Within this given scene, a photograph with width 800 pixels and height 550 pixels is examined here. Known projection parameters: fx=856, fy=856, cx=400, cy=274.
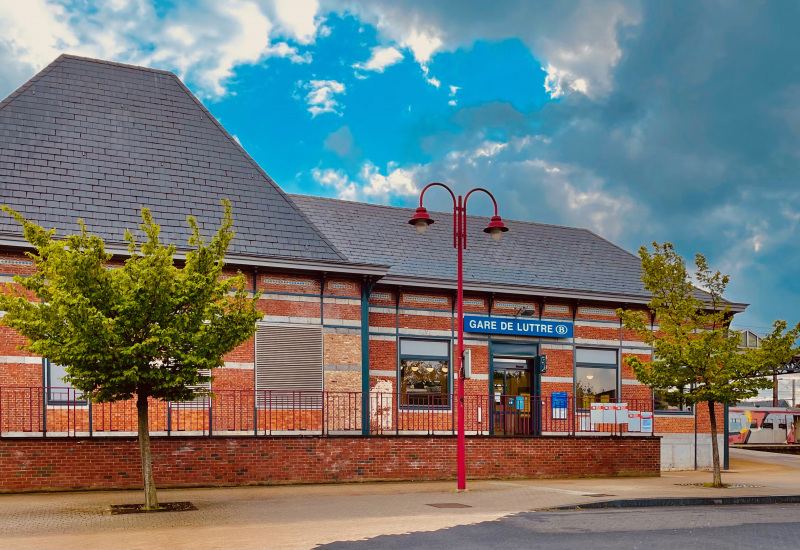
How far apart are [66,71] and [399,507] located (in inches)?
568

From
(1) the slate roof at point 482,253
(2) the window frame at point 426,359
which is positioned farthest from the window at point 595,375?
(2) the window frame at point 426,359

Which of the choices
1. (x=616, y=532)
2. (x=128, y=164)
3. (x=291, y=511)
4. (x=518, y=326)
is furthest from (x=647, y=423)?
(x=128, y=164)

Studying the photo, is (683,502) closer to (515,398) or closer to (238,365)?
(515,398)

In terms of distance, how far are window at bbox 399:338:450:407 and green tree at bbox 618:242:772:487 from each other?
5389 mm

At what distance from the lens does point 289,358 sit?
2072 centimetres

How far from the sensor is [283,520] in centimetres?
1293

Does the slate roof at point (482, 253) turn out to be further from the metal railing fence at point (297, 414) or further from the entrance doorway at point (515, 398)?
the metal railing fence at point (297, 414)

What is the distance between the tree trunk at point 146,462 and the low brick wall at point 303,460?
116 inches

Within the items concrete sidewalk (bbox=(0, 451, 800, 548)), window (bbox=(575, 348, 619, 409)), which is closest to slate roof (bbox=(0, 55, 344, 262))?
concrete sidewalk (bbox=(0, 451, 800, 548))

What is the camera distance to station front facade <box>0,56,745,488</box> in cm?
1936

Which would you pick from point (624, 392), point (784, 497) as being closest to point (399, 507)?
point (784, 497)

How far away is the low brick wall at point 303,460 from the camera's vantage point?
1628 centimetres

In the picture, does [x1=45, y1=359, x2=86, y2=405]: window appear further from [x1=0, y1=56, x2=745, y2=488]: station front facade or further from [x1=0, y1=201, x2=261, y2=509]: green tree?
[x1=0, y1=201, x2=261, y2=509]: green tree

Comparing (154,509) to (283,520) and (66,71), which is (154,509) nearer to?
(283,520)
